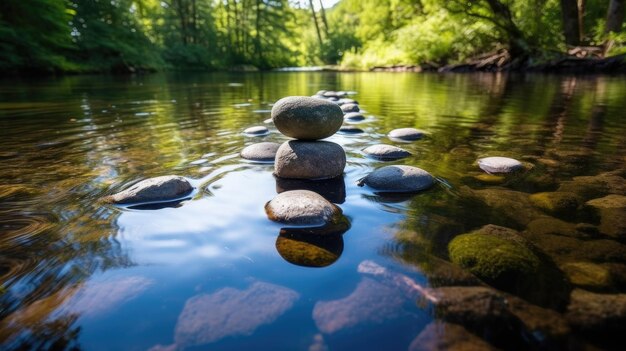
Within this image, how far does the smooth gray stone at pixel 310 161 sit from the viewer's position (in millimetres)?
3264

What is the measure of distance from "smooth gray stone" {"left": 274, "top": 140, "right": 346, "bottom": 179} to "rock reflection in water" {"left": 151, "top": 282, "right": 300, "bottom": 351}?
167cm

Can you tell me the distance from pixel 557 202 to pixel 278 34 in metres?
45.5

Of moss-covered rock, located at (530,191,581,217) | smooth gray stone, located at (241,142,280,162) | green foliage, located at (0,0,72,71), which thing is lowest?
moss-covered rock, located at (530,191,581,217)

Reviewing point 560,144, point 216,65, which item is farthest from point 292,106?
point 216,65

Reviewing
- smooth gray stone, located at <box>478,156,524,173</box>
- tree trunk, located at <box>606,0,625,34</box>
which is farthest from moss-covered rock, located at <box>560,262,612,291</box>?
tree trunk, located at <box>606,0,625,34</box>

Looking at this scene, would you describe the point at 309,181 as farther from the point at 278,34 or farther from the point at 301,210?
the point at 278,34

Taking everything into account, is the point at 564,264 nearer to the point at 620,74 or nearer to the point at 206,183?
the point at 206,183

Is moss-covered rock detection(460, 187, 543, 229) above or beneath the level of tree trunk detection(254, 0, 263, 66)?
beneath

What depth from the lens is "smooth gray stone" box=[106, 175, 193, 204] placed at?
105 inches

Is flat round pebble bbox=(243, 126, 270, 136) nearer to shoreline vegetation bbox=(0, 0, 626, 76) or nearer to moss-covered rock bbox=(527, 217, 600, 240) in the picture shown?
moss-covered rock bbox=(527, 217, 600, 240)

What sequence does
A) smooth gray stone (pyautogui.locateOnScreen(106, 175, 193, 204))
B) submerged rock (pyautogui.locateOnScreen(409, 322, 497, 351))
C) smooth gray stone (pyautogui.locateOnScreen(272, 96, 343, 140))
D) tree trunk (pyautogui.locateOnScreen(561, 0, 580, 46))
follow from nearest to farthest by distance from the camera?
submerged rock (pyautogui.locateOnScreen(409, 322, 497, 351))
smooth gray stone (pyautogui.locateOnScreen(106, 175, 193, 204))
smooth gray stone (pyautogui.locateOnScreen(272, 96, 343, 140))
tree trunk (pyautogui.locateOnScreen(561, 0, 580, 46))

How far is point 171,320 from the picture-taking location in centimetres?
147

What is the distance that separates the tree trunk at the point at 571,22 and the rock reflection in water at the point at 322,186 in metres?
23.3

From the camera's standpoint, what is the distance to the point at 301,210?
2316mm
